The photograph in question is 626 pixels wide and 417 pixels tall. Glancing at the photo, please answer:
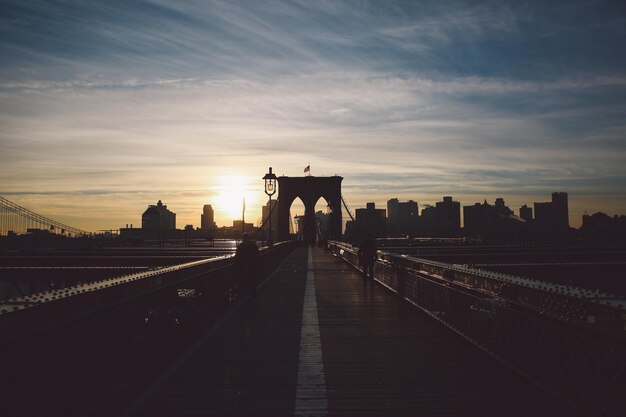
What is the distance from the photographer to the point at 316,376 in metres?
7.20

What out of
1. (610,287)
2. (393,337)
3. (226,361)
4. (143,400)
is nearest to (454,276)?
(393,337)

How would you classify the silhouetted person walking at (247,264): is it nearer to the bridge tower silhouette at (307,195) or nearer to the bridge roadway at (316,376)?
the bridge roadway at (316,376)

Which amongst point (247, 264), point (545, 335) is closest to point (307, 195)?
point (247, 264)

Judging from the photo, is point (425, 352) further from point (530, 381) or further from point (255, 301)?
Result: point (255, 301)

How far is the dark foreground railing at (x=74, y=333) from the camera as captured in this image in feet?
16.2

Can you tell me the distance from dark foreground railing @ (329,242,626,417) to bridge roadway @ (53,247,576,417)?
22cm

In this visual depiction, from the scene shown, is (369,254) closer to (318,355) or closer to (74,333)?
(318,355)

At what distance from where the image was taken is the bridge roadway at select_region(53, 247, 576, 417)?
5.85 m

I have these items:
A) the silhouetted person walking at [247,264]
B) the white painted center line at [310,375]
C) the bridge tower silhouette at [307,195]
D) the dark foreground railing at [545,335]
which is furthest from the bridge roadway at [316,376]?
the bridge tower silhouette at [307,195]

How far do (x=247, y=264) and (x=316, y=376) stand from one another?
850 centimetres

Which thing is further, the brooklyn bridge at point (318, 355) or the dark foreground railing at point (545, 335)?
the brooklyn bridge at point (318, 355)

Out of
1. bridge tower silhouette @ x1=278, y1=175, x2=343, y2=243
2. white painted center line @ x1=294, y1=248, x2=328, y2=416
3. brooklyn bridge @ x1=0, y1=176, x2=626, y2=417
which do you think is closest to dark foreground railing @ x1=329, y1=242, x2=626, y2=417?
brooklyn bridge @ x1=0, y1=176, x2=626, y2=417

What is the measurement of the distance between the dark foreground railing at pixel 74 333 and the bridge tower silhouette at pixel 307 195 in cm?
9385

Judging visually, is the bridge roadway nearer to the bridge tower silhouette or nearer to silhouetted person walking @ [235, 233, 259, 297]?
silhouetted person walking @ [235, 233, 259, 297]
